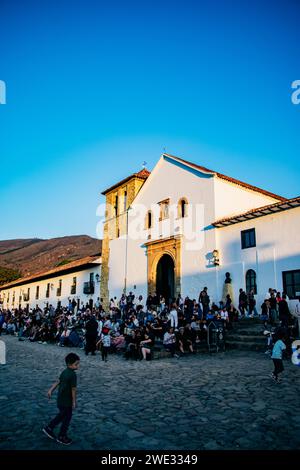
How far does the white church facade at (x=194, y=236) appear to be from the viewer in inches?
674

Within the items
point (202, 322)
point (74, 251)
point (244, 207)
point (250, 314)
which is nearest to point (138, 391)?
point (202, 322)

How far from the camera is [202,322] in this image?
586 inches

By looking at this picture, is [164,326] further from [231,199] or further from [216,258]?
[231,199]

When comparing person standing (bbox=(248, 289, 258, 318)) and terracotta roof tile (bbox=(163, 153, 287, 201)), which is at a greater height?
terracotta roof tile (bbox=(163, 153, 287, 201))

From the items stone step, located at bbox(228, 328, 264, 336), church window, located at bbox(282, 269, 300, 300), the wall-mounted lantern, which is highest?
the wall-mounted lantern

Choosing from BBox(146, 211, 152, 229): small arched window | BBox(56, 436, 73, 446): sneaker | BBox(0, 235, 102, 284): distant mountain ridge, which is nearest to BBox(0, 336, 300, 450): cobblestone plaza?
BBox(56, 436, 73, 446): sneaker

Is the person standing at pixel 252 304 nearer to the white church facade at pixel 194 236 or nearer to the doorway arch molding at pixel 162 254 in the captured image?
the white church facade at pixel 194 236

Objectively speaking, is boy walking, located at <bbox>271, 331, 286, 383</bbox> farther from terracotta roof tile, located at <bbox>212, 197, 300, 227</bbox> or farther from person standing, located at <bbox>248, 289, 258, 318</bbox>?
terracotta roof tile, located at <bbox>212, 197, 300, 227</bbox>

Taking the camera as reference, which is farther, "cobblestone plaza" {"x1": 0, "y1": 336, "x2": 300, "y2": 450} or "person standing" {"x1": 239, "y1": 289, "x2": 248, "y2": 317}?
"person standing" {"x1": 239, "y1": 289, "x2": 248, "y2": 317}

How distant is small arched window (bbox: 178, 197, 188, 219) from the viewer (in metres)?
22.4

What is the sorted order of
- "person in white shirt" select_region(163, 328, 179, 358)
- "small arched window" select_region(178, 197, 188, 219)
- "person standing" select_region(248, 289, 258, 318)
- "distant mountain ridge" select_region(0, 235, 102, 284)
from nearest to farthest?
"person in white shirt" select_region(163, 328, 179, 358)
"person standing" select_region(248, 289, 258, 318)
"small arched window" select_region(178, 197, 188, 219)
"distant mountain ridge" select_region(0, 235, 102, 284)

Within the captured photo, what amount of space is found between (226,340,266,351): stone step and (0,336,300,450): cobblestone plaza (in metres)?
1.74
